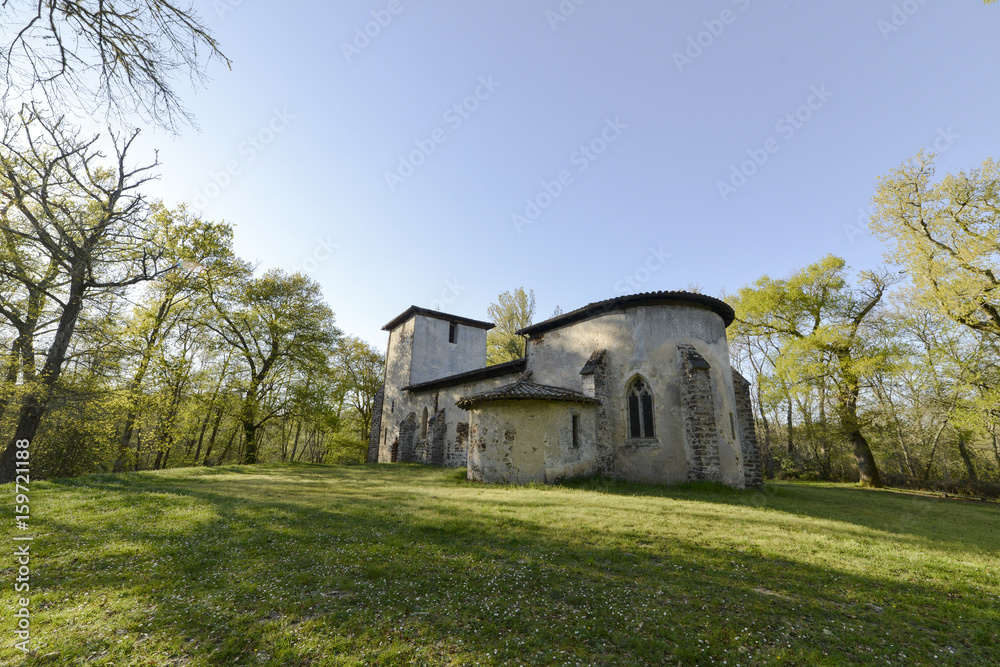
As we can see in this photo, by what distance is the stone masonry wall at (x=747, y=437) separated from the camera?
14344 mm

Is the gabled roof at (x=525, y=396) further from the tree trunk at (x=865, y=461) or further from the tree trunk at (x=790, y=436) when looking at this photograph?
the tree trunk at (x=790, y=436)

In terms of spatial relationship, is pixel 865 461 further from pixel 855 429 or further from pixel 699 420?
pixel 699 420

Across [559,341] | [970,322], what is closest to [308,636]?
[559,341]

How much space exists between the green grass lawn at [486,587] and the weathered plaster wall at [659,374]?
5122 mm

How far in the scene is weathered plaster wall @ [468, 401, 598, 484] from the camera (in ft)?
45.3

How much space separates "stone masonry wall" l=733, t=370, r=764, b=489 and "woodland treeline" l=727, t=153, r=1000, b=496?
25.6 feet

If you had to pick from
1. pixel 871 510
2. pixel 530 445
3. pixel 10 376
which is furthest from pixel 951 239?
pixel 10 376

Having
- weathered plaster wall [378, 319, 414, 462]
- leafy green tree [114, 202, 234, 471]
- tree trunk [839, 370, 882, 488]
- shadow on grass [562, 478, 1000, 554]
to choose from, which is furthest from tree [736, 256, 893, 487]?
leafy green tree [114, 202, 234, 471]

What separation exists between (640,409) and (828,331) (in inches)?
537

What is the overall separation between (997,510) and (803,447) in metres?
17.1

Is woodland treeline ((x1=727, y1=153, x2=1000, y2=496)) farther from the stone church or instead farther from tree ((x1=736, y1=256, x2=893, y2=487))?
the stone church

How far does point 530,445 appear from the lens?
13.9m

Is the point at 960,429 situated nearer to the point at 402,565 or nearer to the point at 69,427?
the point at 402,565

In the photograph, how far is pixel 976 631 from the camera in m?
3.92
